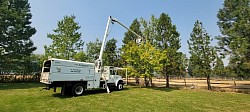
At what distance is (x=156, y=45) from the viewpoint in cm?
2230

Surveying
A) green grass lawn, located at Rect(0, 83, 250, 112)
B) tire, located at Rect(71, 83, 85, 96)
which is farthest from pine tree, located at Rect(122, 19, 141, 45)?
green grass lawn, located at Rect(0, 83, 250, 112)

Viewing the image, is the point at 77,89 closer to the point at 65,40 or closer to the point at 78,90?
the point at 78,90

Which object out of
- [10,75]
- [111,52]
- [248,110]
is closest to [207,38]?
[248,110]

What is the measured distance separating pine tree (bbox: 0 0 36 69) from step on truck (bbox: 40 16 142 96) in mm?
14359

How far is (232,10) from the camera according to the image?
21500 mm

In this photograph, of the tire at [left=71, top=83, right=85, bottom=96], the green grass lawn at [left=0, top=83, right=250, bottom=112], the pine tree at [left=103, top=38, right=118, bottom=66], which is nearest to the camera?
the green grass lawn at [left=0, top=83, right=250, bottom=112]

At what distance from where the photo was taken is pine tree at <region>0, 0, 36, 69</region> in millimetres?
21375

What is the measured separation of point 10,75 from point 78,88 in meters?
18.9

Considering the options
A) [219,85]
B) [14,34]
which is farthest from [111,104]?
[219,85]

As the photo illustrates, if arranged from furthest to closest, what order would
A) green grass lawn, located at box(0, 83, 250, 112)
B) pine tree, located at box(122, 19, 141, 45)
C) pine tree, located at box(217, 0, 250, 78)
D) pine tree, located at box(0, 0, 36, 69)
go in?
pine tree, located at box(122, 19, 141, 45)
pine tree, located at box(0, 0, 36, 69)
pine tree, located at box(217, 0, 250, 78)
green grass lawn, located at box(0, 83, 250, 112)

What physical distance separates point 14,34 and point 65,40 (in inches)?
305

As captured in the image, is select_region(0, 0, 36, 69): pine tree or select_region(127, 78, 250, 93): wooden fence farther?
select_region(0, 0, 36, 69): pine tree

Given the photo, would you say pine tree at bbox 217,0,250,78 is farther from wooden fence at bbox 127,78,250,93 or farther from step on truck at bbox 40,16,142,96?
step on truck at bbox 40,16,142,96

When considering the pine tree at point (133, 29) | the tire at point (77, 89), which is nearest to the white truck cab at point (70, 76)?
the tire at point (77, 89)
